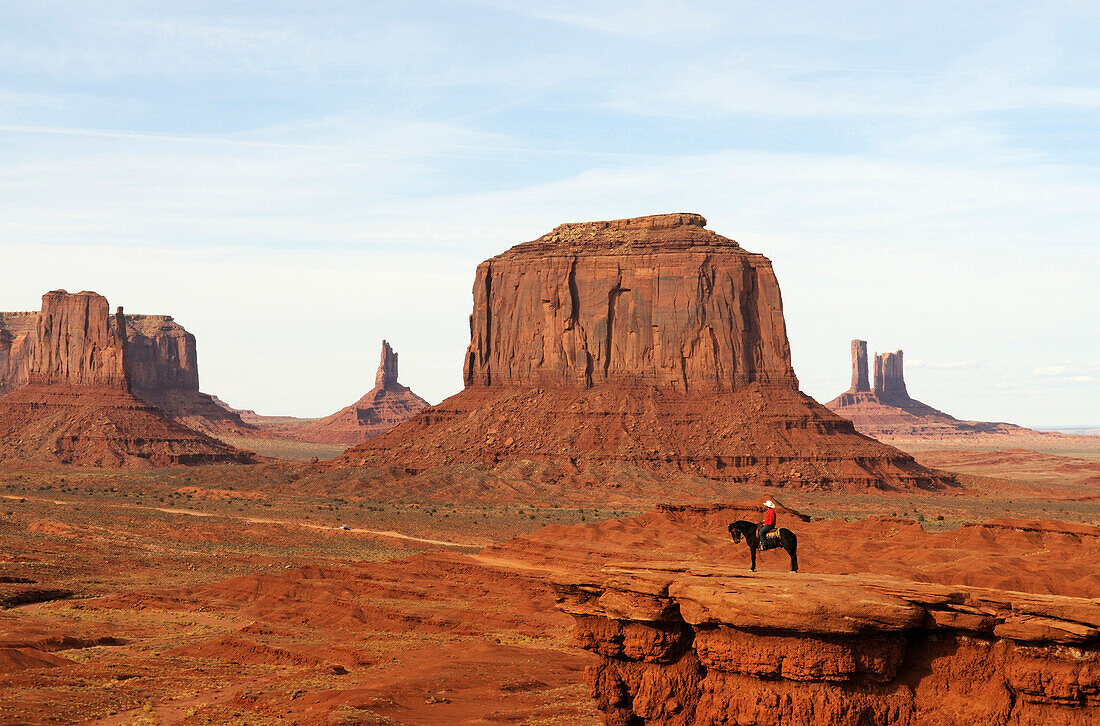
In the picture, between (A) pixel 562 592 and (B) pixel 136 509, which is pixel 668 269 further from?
(A) pixel 562 592

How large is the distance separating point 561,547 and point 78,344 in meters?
111

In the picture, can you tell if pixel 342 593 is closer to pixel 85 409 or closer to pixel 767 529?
pixel 767 529

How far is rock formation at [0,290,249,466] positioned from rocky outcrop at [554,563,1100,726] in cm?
11464

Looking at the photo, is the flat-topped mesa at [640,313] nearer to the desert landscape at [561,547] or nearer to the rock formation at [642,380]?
the rock formation at [642,380]

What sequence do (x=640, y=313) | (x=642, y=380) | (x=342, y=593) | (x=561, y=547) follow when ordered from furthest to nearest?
(x=640, y=313)
(x=642, y=380)
(x=561, y=547)
(x=342, y=593)

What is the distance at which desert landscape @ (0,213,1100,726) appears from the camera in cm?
1609

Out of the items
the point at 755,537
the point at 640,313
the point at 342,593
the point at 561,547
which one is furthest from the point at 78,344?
the point at 755,537

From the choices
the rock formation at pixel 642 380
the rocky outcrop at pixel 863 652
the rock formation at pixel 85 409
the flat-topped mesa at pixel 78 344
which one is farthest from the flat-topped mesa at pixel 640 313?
the rocky outcrop at pixel 863 652

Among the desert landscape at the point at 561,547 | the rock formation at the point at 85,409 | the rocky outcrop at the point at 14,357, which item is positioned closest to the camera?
the desert landscape at the point at 561,547

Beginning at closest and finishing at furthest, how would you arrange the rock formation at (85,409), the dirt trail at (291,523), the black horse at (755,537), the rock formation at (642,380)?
the black horse at (755,537) → the dirt trail at (291,523) → the rock formation at (642,380) → the rock formation at (85,409)

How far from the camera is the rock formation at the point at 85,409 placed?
125 m

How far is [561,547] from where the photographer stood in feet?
165

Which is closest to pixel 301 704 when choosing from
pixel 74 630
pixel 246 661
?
pixel 246 661

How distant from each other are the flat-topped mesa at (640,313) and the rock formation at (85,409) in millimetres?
40629
